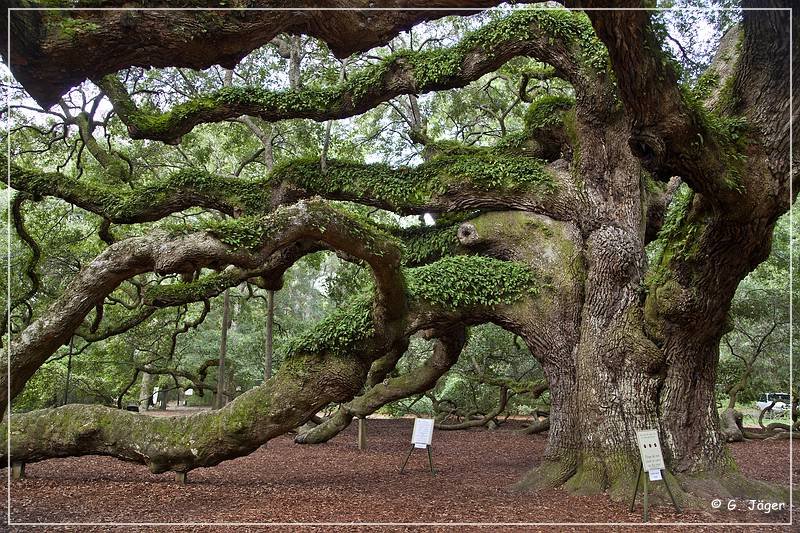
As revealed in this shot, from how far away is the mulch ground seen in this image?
5.36 metres

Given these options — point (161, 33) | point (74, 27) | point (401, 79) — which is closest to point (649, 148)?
point (401, 79)

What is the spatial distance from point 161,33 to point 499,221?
16.1ft

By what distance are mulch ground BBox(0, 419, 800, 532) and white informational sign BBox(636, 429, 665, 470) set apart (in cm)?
54

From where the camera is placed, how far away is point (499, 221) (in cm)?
833

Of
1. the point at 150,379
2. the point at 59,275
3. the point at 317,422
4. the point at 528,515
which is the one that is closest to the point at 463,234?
the point at 528,515

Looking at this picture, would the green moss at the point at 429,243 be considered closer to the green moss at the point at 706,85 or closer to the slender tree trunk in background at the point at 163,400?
the green moss at the point at 706,85

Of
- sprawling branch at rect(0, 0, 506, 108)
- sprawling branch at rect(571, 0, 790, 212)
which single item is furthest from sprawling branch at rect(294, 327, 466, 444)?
sprawling branch at rect(571, 0, 790, 212)

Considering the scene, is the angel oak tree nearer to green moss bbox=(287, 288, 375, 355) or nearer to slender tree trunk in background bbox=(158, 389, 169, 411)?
green moss bbox=(287, 288, 375, 355)

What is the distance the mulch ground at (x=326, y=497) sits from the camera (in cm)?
536

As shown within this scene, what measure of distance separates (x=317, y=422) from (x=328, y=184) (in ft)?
21.0

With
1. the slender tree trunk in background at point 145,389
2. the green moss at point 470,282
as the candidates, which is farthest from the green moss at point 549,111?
the slender tree trunk in background at point 145,389

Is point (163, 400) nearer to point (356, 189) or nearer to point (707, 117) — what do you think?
point (356, 189)

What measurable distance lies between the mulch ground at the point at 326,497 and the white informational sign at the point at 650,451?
1.77 ft

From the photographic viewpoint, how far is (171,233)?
5340mm
